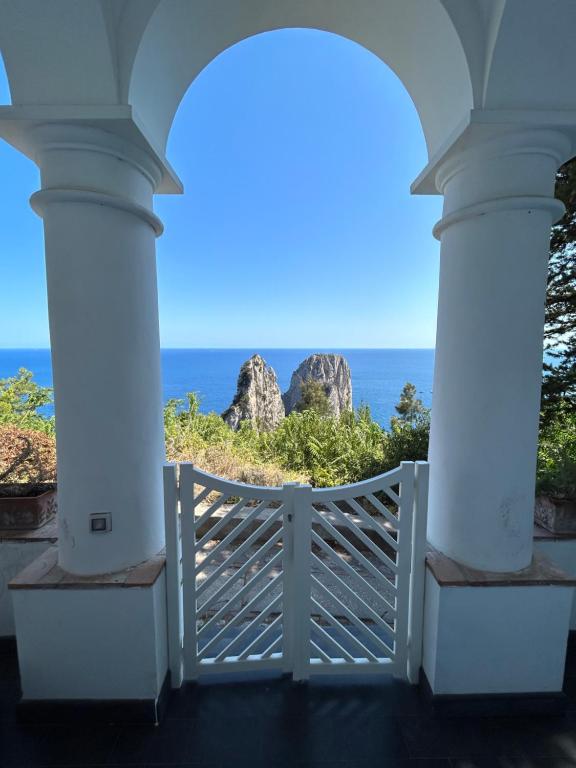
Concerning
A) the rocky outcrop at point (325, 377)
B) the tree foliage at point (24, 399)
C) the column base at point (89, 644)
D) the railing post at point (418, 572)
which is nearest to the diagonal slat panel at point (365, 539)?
the railing post at point (418, 572)

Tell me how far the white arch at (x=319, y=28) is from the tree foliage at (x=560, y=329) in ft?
7.27

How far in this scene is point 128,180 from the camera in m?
1.75

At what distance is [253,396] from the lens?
12859 mm

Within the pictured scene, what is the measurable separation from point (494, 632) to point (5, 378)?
6611 millimetres

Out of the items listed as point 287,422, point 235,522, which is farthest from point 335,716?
point 287,422

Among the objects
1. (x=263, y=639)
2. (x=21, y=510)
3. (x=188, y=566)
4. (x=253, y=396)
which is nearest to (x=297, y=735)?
(x=263, y=639)

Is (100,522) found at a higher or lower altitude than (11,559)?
higher

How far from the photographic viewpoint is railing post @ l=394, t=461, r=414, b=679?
1.88 m

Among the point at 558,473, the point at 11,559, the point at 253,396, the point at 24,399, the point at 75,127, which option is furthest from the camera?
the point at 253,396

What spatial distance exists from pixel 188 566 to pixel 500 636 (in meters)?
1.51

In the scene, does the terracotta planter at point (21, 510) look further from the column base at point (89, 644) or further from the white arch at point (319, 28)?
the white arch at point (319, 28)

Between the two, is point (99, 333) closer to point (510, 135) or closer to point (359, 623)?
point (359, 623)

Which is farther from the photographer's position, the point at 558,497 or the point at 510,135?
the point at 558,497

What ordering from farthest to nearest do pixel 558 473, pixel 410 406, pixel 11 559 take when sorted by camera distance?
pixel 410 406 < pixel 558 473 < pixel 11 559
